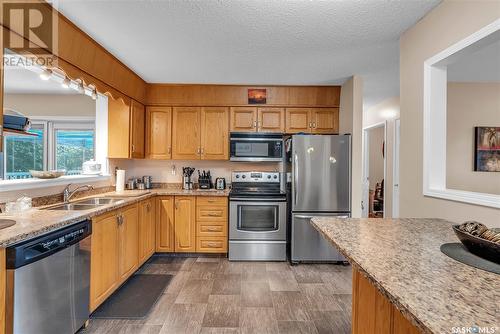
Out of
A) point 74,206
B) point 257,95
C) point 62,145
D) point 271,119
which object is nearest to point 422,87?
point 271,119

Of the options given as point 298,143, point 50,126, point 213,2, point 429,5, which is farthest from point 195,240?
point 429,5

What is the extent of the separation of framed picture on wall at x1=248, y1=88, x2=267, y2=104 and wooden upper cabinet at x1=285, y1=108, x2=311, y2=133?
40 cm

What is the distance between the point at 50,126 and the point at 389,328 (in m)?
4.35

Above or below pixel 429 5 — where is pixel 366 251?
below

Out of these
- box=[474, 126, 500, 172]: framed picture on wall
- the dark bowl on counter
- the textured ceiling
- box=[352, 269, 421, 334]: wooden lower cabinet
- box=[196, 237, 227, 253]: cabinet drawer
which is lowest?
box=[196, 237, 227, 253]: cabinet drawer

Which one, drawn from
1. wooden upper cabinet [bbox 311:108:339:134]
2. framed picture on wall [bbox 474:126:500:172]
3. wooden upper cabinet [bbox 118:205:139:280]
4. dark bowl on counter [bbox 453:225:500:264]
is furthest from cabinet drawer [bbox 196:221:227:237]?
framed picture on wall [bbox 474:126:500:172]

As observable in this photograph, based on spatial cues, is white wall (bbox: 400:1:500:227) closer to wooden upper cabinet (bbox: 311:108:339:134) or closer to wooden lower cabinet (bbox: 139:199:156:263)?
wooden upper cabinet (bbox: 311:108:339:134)

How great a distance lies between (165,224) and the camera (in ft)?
11.7

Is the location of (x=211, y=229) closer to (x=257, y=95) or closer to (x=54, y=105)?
(x=257, y=95)

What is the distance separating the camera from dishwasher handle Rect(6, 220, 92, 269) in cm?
137

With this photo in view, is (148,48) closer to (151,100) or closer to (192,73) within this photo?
(192,73)

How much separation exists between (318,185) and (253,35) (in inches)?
77.8

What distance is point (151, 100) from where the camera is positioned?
386 cm

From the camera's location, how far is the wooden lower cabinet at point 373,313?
3.48ft
